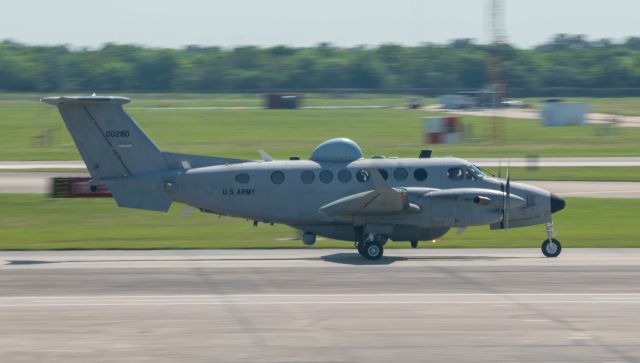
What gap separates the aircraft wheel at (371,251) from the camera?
26641 millimetres

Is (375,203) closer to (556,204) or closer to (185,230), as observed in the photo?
(556,204)

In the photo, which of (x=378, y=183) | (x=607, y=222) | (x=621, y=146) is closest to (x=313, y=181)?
(x=378, y=183)

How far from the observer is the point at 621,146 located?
73.6 meters

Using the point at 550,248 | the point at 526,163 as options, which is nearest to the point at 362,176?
the point at 550,248

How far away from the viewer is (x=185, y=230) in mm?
33906

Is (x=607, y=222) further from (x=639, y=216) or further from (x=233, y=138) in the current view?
(x=233, y=138)

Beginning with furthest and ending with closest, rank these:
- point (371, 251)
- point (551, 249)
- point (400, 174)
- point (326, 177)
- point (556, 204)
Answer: point (326, 177) → point (400, 174) → point (556, 204) → point (551, 249) → point (371, 251)

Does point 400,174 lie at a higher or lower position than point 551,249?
higher

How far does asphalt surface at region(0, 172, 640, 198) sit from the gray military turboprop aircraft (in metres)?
15.9

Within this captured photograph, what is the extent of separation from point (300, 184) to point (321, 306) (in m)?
7.80

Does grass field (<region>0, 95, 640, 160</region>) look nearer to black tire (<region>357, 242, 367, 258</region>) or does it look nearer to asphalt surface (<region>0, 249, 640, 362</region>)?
black tire (<region>357, 242, 367, 258</region>)

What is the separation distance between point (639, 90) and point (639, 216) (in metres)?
123

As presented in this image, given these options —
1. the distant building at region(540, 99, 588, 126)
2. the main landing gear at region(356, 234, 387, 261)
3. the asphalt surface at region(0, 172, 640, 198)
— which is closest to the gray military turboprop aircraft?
the main landing gear at region(356, 234, 387, 261)

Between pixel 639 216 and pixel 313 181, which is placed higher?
pixel 313 181
